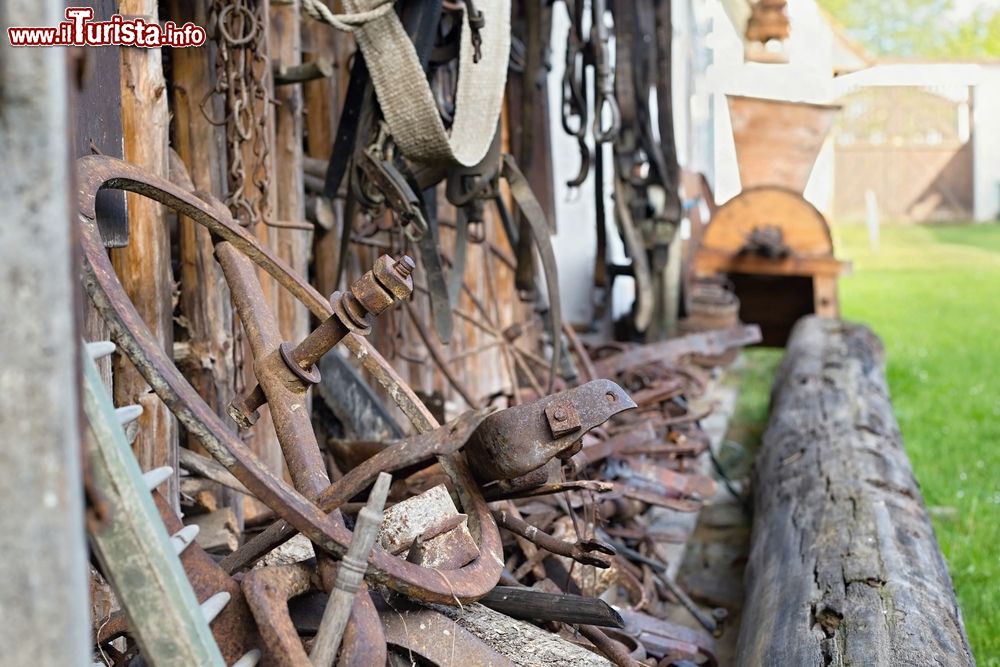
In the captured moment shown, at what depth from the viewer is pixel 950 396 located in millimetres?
7234

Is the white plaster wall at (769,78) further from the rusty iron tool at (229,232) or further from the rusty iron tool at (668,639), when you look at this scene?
the rusty iron tool at (229,232)

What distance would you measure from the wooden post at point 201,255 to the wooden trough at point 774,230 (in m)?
5.84

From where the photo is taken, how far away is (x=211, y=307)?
122 inches

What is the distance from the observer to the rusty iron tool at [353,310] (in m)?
1.88

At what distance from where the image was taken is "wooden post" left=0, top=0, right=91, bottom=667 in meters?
1.11

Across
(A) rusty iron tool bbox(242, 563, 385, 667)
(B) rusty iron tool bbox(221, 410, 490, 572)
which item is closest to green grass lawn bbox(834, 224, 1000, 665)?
(B) rusty iron tool bbox(221, 410, 490, 572)

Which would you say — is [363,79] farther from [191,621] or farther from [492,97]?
[191,621]

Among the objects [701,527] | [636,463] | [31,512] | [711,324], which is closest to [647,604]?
[636,463]

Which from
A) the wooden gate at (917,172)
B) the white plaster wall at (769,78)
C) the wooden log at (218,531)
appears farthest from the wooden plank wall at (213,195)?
the wooden gate at (917,172)

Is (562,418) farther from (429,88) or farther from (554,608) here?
(429,88)

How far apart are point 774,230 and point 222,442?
7.19 metres

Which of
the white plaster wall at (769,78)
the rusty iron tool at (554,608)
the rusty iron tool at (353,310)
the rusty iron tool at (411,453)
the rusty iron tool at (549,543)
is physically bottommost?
the rusty iron tool at (554,608)

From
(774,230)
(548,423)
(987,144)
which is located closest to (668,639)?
(548,423)

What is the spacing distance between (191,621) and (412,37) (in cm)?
221
